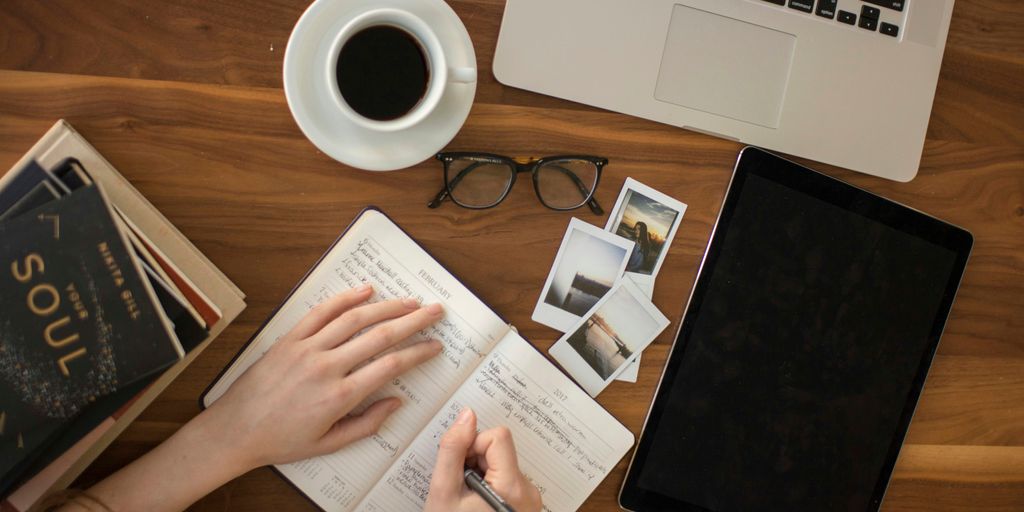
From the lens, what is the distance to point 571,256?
32.3 inches

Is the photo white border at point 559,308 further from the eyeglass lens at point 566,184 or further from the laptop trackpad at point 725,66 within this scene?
the laptop trackpad at point 725,66

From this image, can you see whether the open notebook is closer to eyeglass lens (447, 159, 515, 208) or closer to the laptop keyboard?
eyeglass lens (447, 159, 515, 208)

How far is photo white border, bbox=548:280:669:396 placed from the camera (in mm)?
813

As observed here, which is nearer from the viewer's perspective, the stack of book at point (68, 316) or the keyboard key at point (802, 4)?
the stack of book at point (68, 316)

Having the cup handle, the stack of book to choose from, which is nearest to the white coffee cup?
the cup handle

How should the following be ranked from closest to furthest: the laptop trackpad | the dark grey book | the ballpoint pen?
1. the dark grey book
2. the ballpoint pen
3. the laptop trackpad

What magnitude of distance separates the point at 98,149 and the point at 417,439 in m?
0.49

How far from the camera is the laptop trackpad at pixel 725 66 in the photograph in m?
0.80

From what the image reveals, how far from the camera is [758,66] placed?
814mm

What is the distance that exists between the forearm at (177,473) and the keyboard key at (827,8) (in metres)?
0.86

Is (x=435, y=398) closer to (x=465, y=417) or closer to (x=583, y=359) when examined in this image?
(x=465, y=417)

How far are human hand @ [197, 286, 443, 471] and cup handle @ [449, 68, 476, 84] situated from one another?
0.26 metres

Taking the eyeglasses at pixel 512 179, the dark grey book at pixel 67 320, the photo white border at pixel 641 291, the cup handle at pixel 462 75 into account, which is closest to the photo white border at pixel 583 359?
the photo white border at pixel 641 291

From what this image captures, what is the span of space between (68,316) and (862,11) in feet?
3.10
